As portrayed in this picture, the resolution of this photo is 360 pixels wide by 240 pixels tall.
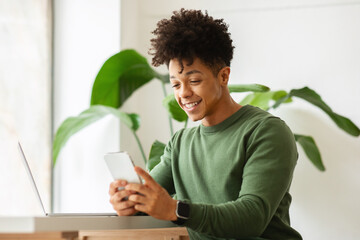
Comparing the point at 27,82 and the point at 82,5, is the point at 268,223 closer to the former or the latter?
the point at 27,82

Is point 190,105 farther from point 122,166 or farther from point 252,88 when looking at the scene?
point 252,88

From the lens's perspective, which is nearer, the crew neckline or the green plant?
→ the crew neckline

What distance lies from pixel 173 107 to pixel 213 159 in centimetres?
107

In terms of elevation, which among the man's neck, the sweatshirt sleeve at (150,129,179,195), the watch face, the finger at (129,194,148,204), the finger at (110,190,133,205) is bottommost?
the sweatshirt sleeve at (150,129,179,195)

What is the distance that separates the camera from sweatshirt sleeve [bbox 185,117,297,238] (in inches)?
50.4

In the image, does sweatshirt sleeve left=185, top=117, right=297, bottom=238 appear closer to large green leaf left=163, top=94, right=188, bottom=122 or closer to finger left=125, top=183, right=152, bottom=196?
finger left=125, top=183, right=152, bottom=196

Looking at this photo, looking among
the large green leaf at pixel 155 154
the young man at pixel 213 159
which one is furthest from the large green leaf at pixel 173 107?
the young man at pixel 213 159

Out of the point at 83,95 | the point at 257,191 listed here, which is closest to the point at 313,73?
the point at 83,95

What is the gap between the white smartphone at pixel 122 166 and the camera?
1.26 metres

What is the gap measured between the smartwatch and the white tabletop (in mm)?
151

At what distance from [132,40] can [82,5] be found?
366 mm

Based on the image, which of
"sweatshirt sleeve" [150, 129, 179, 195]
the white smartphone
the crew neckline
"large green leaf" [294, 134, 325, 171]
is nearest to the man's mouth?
the crew neckline

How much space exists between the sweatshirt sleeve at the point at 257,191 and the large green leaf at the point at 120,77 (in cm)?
148

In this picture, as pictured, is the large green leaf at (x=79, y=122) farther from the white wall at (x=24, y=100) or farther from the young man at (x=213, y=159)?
the young man at (x=213, y=159)
